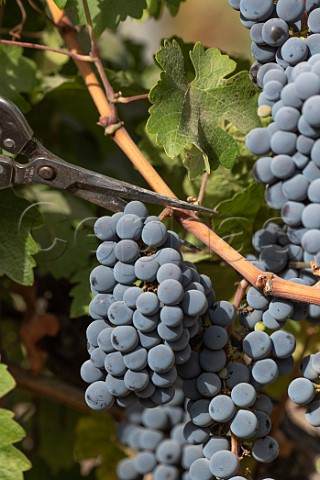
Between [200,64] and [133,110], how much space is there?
1.74 feet

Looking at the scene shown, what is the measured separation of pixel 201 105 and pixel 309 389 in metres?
0.30

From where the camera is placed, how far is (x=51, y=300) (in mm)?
1199

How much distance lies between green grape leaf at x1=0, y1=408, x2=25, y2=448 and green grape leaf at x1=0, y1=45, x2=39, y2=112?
38 cm

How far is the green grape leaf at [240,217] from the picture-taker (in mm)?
894

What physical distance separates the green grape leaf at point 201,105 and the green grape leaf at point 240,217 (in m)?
0.10

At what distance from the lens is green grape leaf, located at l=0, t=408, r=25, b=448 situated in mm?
853

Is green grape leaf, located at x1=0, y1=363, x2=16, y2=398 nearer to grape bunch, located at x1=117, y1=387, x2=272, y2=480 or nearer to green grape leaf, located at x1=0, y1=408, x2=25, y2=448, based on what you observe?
green grape leaf, located at x1=0, y1=408, x2=25, y2=448

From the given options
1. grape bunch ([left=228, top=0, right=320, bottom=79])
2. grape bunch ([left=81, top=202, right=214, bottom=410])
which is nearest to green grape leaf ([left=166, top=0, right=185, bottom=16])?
grape bunch ([left=228, top=0, right=320, bottom=79])

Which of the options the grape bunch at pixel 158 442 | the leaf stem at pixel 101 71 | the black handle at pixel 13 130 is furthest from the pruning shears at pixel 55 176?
the grape bunch at pixel 158 442

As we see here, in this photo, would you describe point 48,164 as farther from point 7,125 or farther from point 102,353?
point 102,353

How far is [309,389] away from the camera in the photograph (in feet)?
2.37

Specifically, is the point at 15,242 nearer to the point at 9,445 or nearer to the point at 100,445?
the point at 9,445

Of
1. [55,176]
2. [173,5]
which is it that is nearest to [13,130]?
[55,176]

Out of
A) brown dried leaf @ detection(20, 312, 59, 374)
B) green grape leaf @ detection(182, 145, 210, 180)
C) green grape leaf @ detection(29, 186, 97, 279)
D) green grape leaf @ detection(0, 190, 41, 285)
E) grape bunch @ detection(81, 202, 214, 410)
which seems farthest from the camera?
brown dried leaf @ detection(20, 312, 59, 374)
